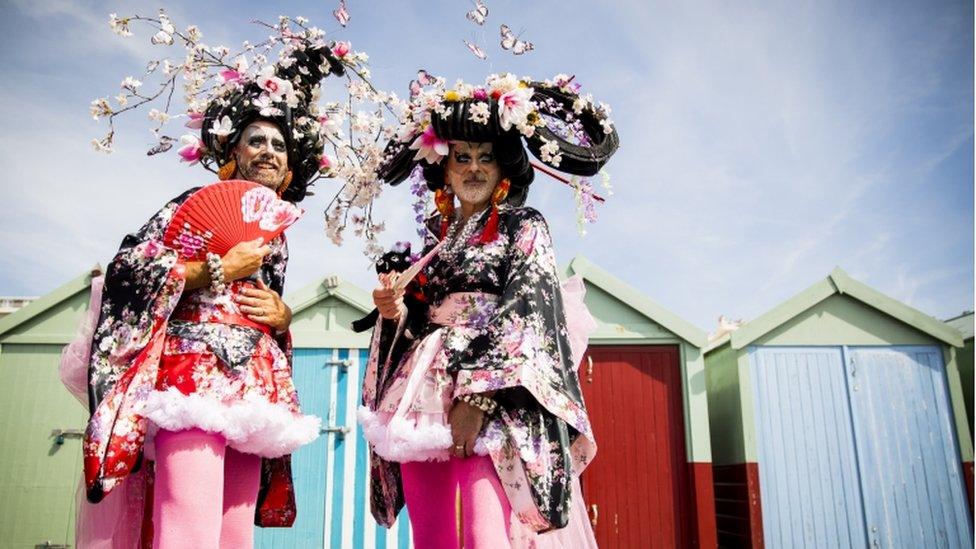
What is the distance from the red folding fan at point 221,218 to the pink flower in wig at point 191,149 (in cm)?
50

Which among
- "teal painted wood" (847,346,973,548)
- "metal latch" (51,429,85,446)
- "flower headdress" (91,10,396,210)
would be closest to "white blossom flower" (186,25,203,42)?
"flower headdress" (91,10,396,210)

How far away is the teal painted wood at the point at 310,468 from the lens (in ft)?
21.6

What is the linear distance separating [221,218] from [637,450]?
19.0 ft

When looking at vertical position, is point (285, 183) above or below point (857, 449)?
above

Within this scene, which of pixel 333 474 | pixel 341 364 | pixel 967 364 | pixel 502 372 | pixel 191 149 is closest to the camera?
pixel 502 372

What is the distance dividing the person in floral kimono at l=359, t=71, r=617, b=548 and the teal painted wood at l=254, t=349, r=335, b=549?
4.24 m

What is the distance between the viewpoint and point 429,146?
287 cm

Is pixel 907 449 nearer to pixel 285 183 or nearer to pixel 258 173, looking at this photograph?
pixel 285 183

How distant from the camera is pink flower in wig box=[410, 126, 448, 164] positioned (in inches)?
111

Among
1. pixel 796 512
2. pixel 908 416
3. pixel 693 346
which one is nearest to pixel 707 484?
pixel 796 512

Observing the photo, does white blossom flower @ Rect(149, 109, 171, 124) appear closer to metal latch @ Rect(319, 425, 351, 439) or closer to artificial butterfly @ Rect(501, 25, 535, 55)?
artificial butterfly @ Rect(501, 25, 535, 55)

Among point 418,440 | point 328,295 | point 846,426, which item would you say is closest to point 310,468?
point 328,295

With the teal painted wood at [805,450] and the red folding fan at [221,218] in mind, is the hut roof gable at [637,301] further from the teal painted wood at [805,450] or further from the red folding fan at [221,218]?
the red folding fan at [221,218]

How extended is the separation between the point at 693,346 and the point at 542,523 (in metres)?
5.56
